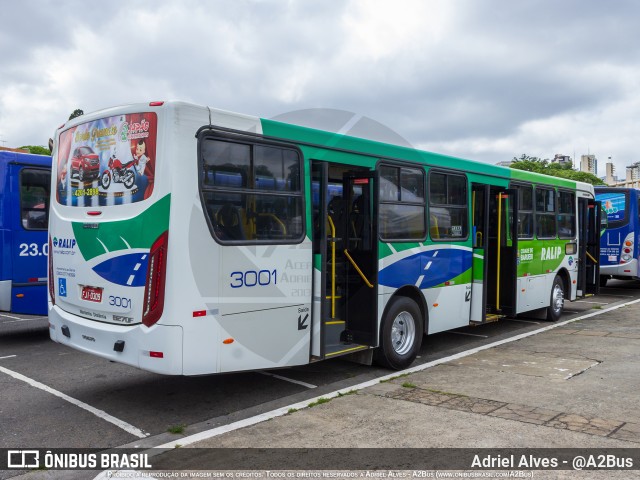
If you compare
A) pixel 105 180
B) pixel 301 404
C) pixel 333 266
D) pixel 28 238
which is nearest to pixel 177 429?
pixel 301 404

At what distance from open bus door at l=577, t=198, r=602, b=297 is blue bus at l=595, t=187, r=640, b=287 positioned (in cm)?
382

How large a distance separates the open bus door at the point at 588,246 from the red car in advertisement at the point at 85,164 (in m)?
10.3

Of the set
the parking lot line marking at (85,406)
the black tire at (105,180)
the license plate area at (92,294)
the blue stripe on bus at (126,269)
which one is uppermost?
the black tire at (105,180)

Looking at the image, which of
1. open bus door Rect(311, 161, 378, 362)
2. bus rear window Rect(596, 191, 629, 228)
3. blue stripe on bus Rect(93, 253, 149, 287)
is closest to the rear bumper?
blue stripe on bus Rect(93, 253, 149, 287)

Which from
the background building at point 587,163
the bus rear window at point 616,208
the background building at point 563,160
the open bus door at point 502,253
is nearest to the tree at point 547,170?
the background building at point 563,160

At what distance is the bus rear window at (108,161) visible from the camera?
18.0ft

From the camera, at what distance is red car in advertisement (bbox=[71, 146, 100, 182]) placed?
599 cm

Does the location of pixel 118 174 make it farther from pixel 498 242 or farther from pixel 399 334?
pixel 498 242

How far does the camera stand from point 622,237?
1698 cm

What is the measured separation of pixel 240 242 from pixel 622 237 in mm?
14724

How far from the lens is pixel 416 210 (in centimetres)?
800

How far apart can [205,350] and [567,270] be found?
921cm

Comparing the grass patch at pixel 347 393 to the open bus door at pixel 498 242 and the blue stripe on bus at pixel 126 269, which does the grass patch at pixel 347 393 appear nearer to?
the blue stripe on bus at pixel 126 269

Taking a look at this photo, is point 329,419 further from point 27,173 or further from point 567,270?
point 567,270
